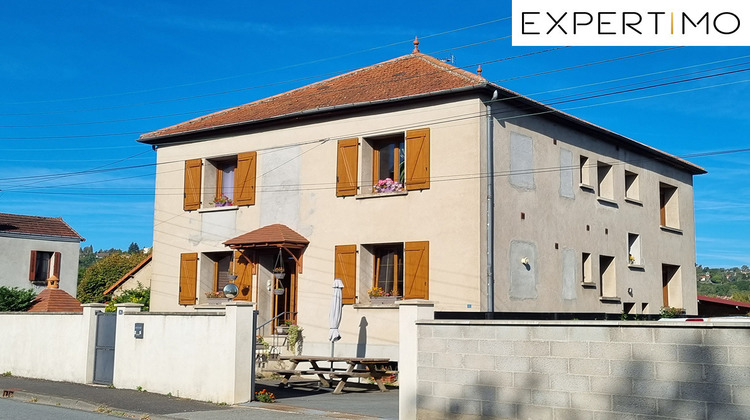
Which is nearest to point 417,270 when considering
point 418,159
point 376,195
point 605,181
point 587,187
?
point 376,195

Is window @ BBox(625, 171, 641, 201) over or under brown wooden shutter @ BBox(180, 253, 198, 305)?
over

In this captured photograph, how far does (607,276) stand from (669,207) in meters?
5.36

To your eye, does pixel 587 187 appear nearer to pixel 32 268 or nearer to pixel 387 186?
pixel 387 186

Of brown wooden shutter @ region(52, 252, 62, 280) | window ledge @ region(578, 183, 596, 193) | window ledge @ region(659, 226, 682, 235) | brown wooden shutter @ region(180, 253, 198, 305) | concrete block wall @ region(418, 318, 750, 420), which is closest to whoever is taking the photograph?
concrete block wall @ region(418, 318, 750, 420)

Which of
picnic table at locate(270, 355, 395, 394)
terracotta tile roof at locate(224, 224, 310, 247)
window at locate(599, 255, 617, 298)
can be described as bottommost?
picnic table at locate(270, 355, 395, 394)

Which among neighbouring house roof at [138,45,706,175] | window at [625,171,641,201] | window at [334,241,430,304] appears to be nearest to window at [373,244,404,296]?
window at [334,241,430,304]

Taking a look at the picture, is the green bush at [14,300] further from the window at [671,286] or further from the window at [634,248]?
the window at [671,286]

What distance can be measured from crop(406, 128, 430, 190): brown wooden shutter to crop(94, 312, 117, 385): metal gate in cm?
706

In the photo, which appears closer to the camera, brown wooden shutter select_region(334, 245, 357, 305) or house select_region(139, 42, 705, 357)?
house select_region(139, 42, 705, 357)

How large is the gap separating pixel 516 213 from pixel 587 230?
3.50 metres

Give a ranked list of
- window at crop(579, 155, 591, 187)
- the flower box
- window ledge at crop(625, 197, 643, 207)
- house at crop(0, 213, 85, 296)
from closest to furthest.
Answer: the flower box, window at crop(579, 155, 591, 187), window ledge at crop(625, 197, 643, 207), house at crop(0, 213, 85, 296)

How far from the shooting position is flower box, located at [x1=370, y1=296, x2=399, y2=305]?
1920cm

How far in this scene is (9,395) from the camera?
51.9ft

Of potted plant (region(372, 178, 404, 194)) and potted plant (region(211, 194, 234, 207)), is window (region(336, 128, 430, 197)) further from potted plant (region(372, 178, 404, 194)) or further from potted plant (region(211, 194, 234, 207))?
potted plant (region(211, 194, 234, 207))
